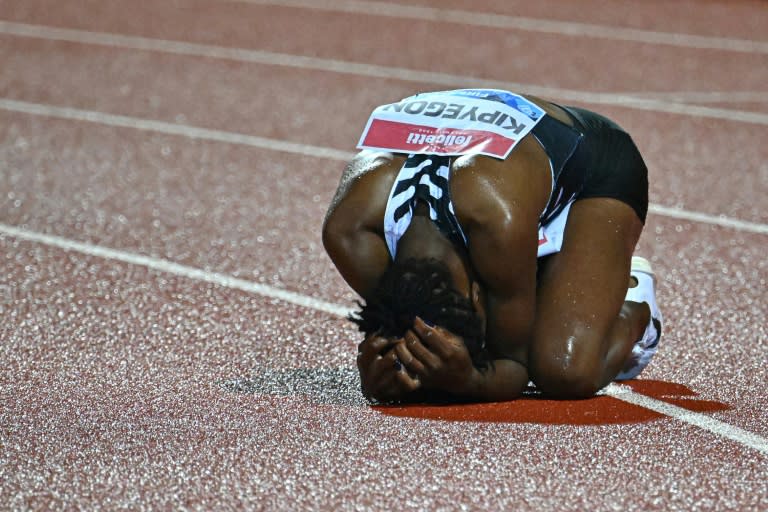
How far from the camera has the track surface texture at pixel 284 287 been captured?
12.1 ft

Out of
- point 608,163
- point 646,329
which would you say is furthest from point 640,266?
point 608,163

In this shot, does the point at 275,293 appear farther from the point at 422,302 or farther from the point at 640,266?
the point at 422,302

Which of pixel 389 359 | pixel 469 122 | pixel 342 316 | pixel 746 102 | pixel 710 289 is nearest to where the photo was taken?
pixel 389 359

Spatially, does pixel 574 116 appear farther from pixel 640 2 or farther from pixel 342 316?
pixel 640 2

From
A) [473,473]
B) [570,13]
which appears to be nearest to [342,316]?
[473,473]

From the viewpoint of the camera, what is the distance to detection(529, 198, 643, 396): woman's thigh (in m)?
4.26

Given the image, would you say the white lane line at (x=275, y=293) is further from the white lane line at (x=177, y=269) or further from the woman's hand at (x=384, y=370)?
the woman's hand at (x=384, y=370)

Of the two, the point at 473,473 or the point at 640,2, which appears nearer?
the point at 473,473

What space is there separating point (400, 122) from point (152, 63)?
760 centimetres

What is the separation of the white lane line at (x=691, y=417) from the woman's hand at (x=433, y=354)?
662mm

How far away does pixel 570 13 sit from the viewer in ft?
48.4

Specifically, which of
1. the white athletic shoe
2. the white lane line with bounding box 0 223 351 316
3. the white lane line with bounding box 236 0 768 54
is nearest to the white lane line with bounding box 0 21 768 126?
the white lane line with bounding box 236 0 768 54

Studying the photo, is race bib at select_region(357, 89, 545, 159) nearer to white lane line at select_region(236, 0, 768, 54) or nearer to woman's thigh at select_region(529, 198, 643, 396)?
woman's thigh at select_region(529, 198, 643, 396)

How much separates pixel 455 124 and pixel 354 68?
7.48 metres
